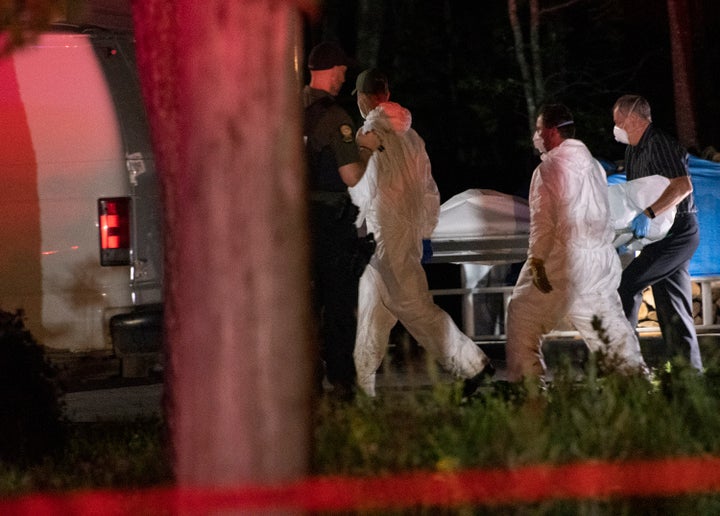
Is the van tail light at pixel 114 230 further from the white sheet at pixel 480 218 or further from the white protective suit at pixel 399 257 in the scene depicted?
the white sheet at pixel 480 218

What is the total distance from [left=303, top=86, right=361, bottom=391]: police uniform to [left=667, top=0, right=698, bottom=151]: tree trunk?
9.92 meters

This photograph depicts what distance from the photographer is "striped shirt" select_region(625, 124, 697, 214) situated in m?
9.23

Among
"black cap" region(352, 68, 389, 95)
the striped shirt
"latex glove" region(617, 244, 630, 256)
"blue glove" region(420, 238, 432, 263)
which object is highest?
"black cap" region(352, 68, 389, 95)

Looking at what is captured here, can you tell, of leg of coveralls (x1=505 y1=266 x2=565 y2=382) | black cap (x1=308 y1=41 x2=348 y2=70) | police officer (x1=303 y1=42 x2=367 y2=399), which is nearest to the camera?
police officer (x1=303 y1=42 x2=367 y2=399)

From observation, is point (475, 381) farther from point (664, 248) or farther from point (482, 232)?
point (482, 232)

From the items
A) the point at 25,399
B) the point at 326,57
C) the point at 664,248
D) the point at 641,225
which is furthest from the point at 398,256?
the point at 25,399

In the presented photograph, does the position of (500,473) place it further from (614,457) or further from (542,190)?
(542,190)

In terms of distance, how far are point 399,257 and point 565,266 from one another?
96 cm

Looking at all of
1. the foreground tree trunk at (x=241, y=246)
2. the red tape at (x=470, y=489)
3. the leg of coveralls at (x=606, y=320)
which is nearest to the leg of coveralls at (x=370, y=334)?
the leg of coveralls at (x=606, y=320)

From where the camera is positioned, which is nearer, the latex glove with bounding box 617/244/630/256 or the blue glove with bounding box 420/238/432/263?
the blue glove with bounding box 420/238/432/263

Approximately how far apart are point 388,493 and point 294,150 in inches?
53.8

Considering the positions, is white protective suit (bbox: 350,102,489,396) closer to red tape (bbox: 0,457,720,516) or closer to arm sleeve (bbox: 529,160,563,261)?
arm sleeve (bbox: 529,160,563,261)

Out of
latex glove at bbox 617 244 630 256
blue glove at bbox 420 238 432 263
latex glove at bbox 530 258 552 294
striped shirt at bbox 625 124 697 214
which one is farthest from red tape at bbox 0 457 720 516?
latex glove at bbox 617 244 630 256

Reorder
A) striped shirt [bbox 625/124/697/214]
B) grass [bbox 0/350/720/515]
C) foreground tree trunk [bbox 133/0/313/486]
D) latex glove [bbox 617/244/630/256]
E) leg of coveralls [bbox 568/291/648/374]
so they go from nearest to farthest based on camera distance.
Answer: foreground tree trunk [bbox 133/0/313/486]
grass [bbox 0/350/720/515]
leg of coveralls [bbox 568/291/648/374]
striped shirt [bbox 625/124/697/214]
latex glove [bbox 617/244/630/256]
